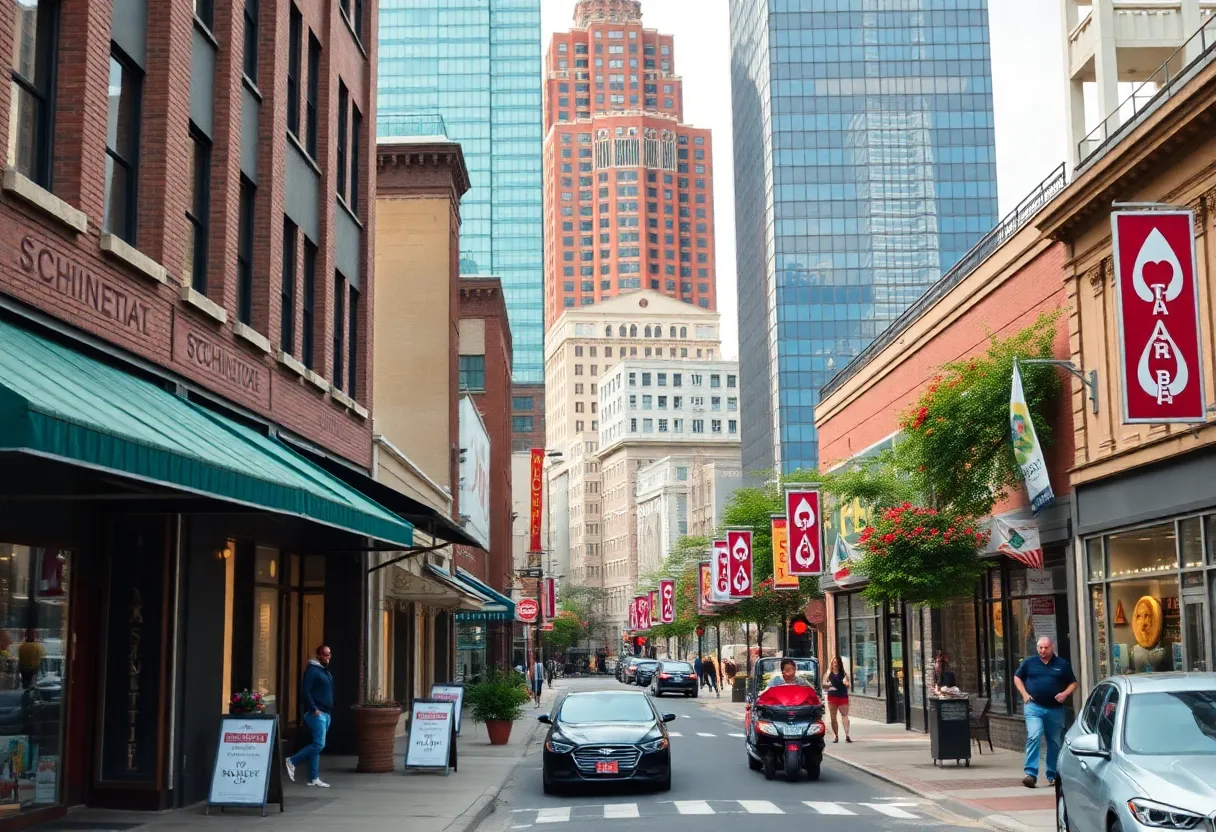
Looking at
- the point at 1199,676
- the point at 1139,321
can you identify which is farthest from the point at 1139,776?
the point at 1139,321

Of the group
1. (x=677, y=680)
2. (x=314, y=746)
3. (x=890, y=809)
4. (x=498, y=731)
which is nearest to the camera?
(x=890, y=809)

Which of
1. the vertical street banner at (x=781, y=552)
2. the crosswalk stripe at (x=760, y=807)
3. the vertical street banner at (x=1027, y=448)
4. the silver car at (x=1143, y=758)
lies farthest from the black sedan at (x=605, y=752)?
the vertical street banner at (x=781, y=552)

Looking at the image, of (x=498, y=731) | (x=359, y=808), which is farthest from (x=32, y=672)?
(x=498, y=731)

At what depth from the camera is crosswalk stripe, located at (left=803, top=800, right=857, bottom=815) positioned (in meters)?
16.3

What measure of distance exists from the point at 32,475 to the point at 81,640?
2.78 meters

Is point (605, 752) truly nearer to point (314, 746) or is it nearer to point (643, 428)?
point (314, 746)

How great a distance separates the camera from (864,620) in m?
38.2

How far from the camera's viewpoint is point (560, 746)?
1873cm

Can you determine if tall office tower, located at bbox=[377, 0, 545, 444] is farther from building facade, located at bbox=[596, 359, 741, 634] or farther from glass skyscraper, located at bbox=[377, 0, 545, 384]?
building facade, located at bbox=[596, 359, 741, 634]

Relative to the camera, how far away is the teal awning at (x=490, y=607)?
139 feet

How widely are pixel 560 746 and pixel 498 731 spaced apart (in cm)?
1020

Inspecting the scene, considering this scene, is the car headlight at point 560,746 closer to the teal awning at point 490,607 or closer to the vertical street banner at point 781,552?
the vertical street banner at point 781,552

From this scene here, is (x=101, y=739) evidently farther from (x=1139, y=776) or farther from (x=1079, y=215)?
(x=1079, y=215)

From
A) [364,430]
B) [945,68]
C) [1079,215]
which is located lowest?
[364,430]
